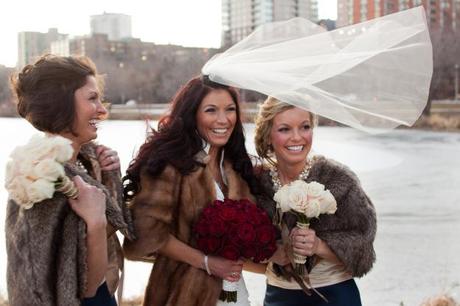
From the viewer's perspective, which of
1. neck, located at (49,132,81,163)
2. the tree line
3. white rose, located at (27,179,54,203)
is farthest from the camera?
the tree line

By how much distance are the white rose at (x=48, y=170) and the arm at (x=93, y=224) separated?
0.58 feet

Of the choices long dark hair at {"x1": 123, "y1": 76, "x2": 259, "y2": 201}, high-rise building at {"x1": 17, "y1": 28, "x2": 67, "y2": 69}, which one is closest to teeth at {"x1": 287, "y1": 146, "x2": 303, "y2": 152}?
long dark hair at {"x1": 123, "y1": 76, "x2": 259, "y2": 201}

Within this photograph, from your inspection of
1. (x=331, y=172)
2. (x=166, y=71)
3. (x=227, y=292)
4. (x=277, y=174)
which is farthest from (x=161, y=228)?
(x=166, y=71)

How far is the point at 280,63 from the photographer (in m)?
3.33

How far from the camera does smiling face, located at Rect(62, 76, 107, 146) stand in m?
2.68

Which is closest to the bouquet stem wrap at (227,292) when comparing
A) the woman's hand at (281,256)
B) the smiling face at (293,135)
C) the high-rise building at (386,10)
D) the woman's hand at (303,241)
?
the woman's hand at (281,256)

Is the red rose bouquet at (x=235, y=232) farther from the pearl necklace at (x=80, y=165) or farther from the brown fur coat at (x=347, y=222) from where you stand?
the pearl necklace at (x=80, y=165)

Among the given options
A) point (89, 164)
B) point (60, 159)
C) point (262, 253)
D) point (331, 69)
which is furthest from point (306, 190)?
point (60, 159)

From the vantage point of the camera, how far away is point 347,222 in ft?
10.7

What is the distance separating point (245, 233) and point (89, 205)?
27.9 inches

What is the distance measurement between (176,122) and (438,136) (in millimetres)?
24317

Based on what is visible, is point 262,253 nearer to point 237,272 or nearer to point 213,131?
point 237,272

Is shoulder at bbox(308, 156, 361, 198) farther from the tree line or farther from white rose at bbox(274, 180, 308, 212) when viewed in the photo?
the tree line

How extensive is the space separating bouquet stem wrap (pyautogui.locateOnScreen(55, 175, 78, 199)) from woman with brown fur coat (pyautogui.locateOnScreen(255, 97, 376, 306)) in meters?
1.15
